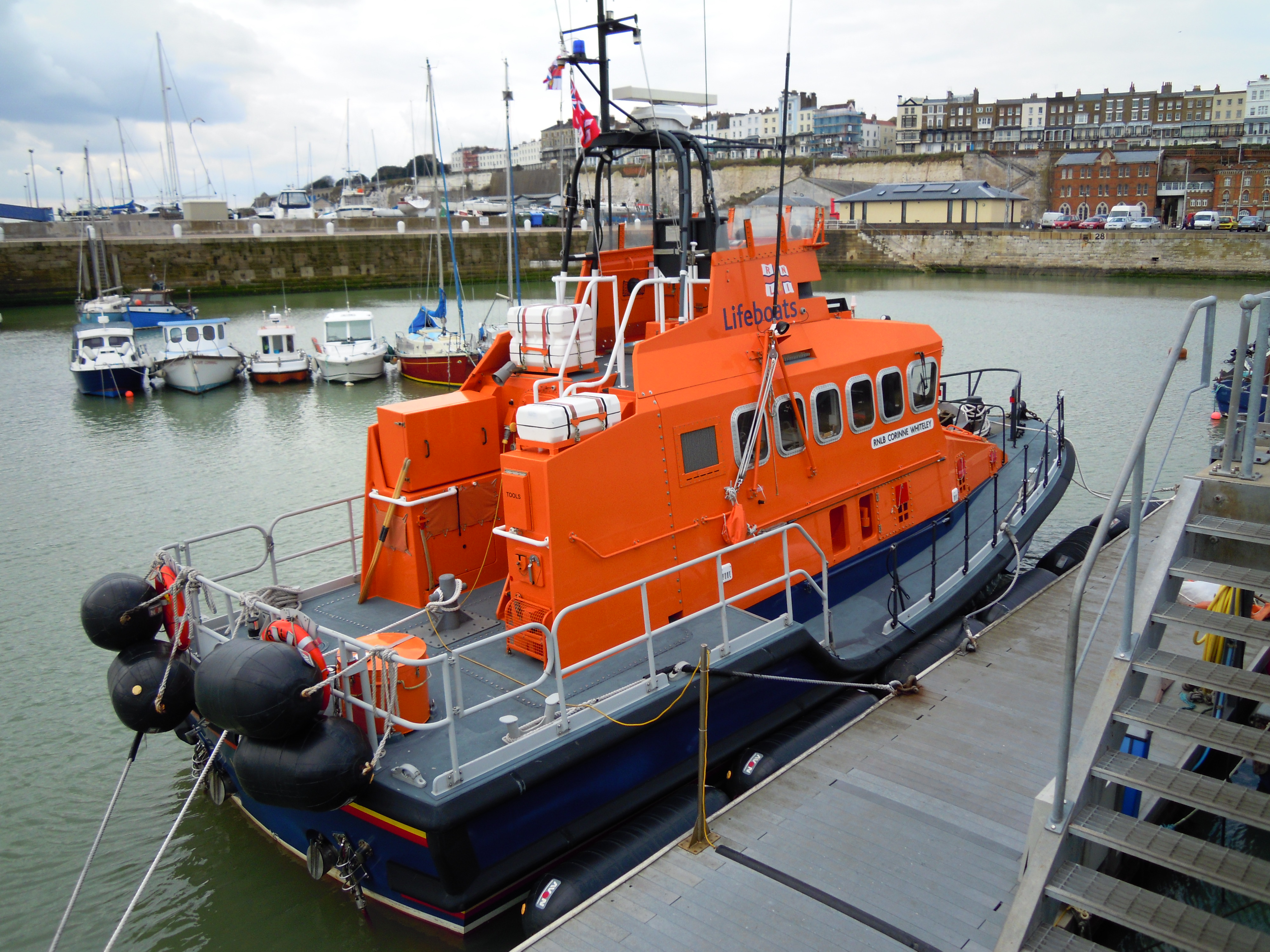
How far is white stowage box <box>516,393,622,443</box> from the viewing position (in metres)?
5.56

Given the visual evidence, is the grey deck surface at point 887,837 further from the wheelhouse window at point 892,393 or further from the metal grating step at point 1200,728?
the wheelhouse window at point 892,393

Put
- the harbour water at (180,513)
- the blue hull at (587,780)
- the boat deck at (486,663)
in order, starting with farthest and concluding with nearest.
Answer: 1. the harbour water at (180,513)
2. the boat deck at (486,663)
3. the blue hull at (587,780)

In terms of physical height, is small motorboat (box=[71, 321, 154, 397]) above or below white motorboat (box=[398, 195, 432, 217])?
below

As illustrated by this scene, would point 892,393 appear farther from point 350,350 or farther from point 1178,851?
point 350,350

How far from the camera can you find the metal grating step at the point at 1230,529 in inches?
148

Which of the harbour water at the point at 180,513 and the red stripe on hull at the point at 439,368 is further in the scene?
the red stripe on hull at the point at 439,368

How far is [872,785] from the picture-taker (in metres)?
5.37

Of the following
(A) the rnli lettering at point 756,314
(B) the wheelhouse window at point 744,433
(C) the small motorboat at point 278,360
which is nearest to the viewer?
(B) the wheelhouse window at point 744,433

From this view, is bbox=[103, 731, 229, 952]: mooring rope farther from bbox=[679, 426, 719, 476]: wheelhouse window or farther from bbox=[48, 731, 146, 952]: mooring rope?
bbox=[679, 426, 719, 476]: wheelhouse window

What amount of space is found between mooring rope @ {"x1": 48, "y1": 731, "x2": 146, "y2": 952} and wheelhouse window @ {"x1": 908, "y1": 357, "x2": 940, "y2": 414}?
685cm

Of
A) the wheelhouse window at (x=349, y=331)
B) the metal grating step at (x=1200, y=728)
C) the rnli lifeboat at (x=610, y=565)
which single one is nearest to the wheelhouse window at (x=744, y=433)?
the rnli lifeboat at (x=610, y=565)

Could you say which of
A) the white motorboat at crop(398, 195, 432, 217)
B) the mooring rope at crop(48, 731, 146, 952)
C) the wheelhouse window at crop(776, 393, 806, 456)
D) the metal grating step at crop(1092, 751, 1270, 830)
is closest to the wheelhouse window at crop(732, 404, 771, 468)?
the wheelhouse window at crop(776, 393, 806, 456)

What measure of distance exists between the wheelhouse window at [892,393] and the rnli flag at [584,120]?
3417 millimetres

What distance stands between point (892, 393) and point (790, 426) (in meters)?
1.47
